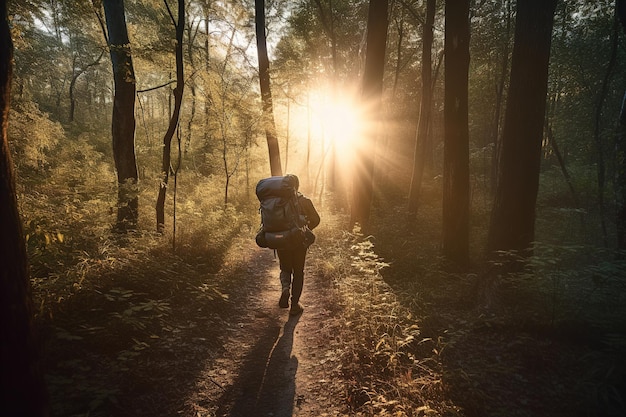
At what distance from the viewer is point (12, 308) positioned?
5.25 feet

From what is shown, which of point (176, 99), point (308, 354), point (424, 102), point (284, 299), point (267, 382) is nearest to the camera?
point (267, 382)

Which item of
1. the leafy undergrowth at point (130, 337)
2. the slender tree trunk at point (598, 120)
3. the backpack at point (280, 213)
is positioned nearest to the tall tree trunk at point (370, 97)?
the backpack at point (280, 213)

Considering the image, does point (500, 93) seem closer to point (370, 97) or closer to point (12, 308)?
point (370, 97)

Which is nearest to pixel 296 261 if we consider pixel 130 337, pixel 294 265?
pixel 294 265

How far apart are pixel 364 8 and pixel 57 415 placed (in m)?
22.3

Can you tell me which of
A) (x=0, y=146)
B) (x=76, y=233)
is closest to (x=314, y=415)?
(x=0, y=146)

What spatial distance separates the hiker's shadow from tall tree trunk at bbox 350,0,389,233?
6.12m

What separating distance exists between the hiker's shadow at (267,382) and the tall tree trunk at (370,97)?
20.1 feet

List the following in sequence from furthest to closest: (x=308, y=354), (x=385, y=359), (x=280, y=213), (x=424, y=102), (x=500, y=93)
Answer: (x=500, y=93)
(x=424, y=102)
(x=280, y=213)
(x=308, y=354)
(x=385, y=359)

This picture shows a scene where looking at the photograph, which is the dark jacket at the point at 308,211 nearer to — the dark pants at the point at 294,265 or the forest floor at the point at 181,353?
the dark pants at the point at 294,265

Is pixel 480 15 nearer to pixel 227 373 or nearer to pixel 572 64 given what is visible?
pixel 572 64

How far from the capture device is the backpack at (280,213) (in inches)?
193

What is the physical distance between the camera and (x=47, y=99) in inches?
1049

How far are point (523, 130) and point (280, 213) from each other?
4.29 meters
